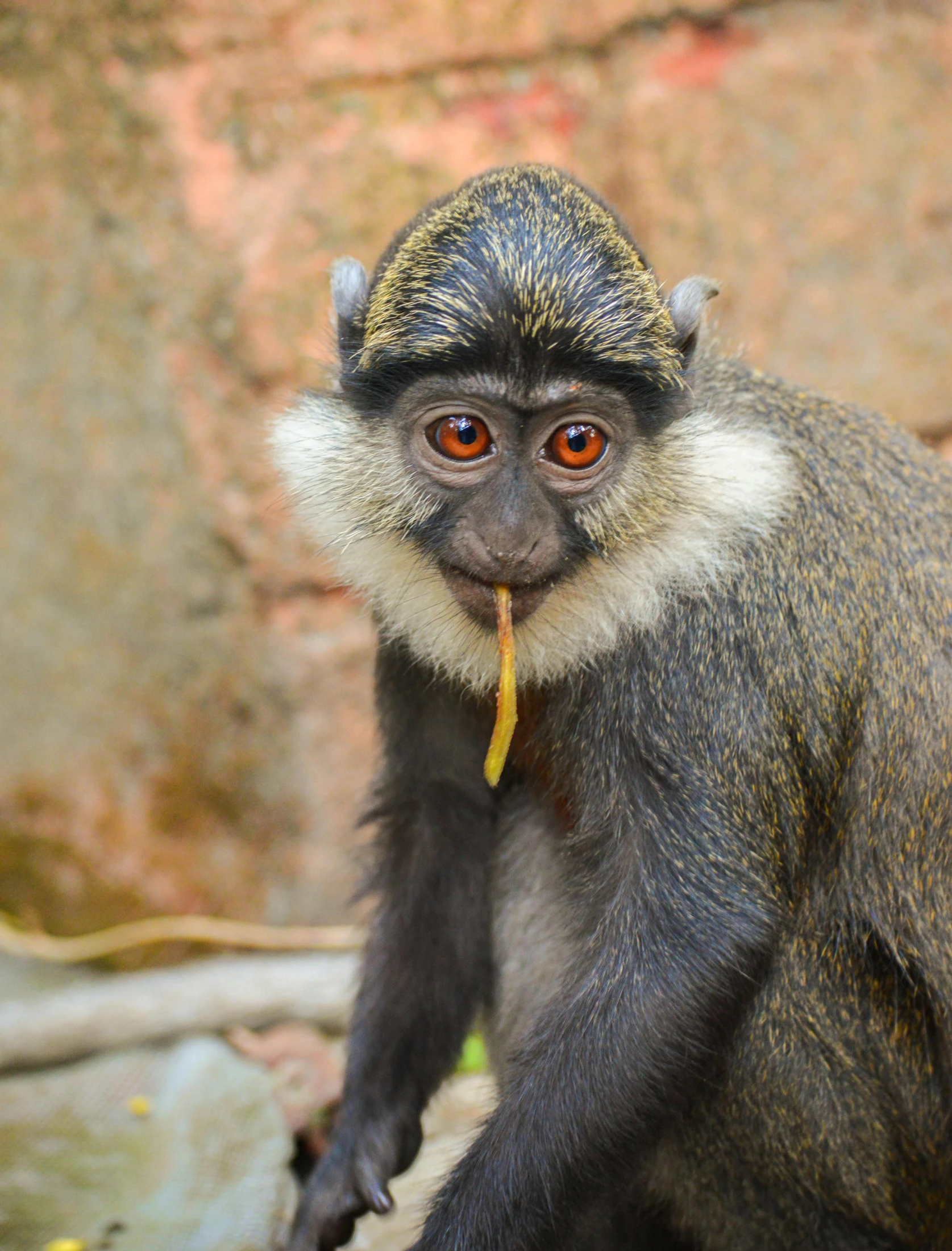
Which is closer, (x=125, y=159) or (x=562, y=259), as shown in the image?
(x=562, y=259)

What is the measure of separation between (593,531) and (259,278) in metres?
3.55

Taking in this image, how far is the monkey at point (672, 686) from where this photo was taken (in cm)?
351

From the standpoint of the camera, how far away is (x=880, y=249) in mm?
7246

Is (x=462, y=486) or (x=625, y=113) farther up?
(x=625, y=113)

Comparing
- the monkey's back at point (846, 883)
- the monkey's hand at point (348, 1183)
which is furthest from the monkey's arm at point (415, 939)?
the monkey's back at point (846, 883)

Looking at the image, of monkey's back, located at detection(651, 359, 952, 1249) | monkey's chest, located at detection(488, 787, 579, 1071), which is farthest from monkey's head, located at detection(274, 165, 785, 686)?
monkey's chest, located at detection(488, 787, 579, 1071)

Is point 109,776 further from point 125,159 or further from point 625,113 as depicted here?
point 625,113

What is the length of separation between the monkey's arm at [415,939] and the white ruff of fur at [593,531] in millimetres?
546

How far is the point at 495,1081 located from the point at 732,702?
1.72 m

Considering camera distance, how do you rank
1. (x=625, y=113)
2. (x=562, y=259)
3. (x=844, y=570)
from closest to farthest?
1. (x=562, y=259)
2. (x=844, y=570)
3. (x=625, y=113)

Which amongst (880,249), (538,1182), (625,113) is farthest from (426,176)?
(538,1182)

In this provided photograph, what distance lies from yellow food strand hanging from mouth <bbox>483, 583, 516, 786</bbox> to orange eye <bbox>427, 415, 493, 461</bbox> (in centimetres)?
34

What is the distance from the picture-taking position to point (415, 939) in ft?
15.0

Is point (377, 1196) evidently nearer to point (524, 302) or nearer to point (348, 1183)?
point (348, 1183)
